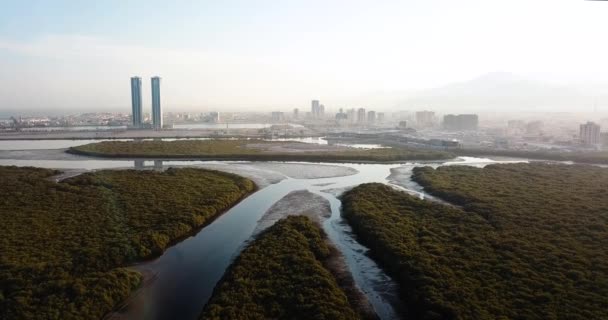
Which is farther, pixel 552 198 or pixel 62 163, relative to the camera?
pixel 62 163

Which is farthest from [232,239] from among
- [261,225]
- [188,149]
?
[188,149]

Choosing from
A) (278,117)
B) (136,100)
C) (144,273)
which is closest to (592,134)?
(144,273)

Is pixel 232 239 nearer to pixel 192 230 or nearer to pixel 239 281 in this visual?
pixel 192 230

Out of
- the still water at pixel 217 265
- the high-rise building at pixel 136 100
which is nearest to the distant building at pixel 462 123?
the high-rise building at pixel 136 100

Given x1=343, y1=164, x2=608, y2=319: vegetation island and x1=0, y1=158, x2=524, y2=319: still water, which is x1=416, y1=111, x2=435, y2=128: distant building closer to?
x1=343, y1=164, x2=608, y2=319: vegetation island

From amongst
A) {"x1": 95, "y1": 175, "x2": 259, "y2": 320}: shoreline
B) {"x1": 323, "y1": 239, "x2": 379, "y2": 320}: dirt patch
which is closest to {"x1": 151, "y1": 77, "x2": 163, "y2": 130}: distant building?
{"x1": 95, "y1": 175, "x2": 259, "y2": 320}: shoreline

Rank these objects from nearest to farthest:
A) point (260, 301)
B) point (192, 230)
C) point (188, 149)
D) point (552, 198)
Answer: point (260, 301) → point (192, 230) → point (552, 198) → point (188, 149)

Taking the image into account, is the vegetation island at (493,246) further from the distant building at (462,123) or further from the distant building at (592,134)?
the distant building at (462,123)
